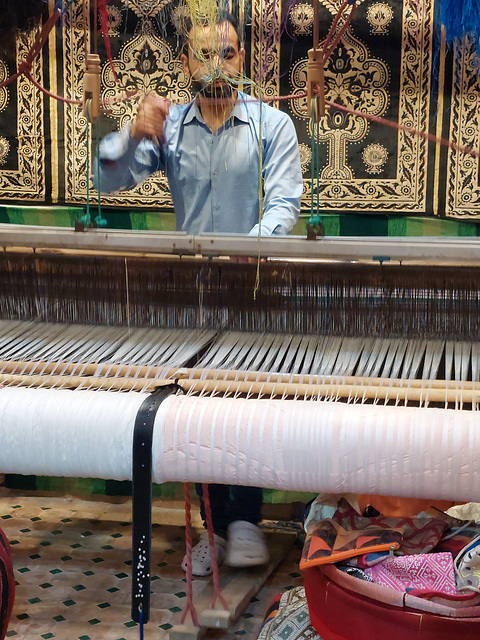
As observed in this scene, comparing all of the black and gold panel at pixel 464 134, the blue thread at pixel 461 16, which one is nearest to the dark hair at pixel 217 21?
the blue thread at pixel 461 16

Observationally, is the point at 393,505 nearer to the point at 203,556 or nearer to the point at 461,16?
the point at 203,556

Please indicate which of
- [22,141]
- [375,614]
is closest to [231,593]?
[375,614]

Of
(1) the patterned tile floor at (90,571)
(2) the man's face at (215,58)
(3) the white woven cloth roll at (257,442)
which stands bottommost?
(1) the patterned tile floor at (90,571)

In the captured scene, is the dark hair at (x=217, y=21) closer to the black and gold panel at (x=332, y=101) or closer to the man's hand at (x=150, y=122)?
the man's hand at (x=150, y=122)

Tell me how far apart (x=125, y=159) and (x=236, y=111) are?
1.24 ft

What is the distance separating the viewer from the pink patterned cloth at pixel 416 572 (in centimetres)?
182

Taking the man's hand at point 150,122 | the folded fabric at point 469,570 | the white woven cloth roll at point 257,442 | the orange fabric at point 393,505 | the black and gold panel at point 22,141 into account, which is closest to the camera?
the white woven cloth roll at point 257,442

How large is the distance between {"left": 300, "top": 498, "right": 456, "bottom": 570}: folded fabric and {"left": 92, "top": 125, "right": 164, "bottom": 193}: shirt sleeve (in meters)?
1.17

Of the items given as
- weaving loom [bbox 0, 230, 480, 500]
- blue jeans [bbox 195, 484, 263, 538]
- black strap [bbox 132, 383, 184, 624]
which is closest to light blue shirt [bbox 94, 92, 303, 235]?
weaving loom [bbox 0, 230, 480, 500]

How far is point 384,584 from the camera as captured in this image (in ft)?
5.99

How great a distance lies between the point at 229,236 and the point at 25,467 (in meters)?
0.80

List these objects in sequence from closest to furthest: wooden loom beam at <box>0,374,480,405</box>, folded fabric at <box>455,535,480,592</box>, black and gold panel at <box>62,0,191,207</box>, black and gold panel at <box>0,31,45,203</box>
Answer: folded fabric at <box>455,535,480,592</box> < wooden loom beam at <box>0,374,480,405</box> < black and gold panel at <box>62,0,191,207</box> < black and gold panel at <box>0,31,45,203</box>

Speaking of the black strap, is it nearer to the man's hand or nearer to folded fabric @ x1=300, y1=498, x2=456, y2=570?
folded fabric @ x1=300, y1=498, x2=456, y2=570

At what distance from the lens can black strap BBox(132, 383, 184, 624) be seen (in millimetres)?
1772
